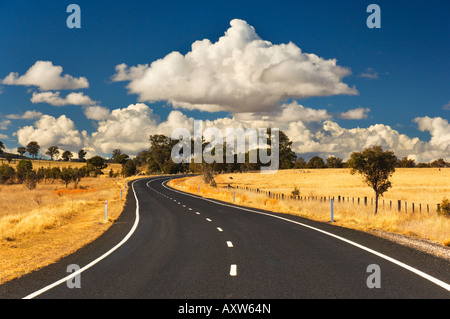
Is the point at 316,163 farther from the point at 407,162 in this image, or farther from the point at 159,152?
the point at 159,152

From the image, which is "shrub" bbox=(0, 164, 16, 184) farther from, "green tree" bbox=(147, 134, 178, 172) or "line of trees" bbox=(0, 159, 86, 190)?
"green tree" bbox=(147, 134, 178, 172)

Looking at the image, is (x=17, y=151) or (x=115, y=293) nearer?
(x=115, y=293)

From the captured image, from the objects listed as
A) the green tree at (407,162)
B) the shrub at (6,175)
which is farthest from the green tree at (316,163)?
the shrub at (6,175)

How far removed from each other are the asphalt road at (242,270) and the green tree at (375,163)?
42.9 feet

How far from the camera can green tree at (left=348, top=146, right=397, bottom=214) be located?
2539 cm

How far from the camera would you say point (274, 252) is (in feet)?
33.5

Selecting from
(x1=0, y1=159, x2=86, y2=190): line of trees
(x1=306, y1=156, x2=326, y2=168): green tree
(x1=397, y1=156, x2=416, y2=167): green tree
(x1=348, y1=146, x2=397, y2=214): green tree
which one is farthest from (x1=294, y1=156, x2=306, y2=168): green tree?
(x1=348, y1=146, x2=397, y2=214): green tree

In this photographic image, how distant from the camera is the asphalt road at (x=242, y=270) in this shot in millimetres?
6414

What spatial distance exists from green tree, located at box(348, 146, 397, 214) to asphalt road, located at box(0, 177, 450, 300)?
42.9 ft

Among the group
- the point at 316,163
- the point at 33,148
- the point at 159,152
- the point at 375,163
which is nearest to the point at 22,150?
the point at 33,148

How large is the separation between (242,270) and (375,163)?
19805 millimetres
